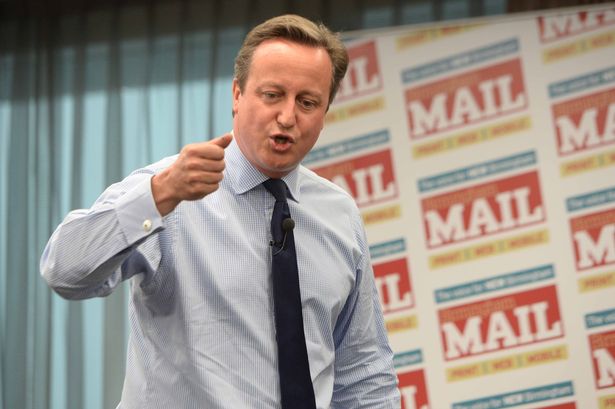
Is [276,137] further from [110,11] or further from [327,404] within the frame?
[110,11]

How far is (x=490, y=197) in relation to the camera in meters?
3.54

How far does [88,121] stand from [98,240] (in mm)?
3196

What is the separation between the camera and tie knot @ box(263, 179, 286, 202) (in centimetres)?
161

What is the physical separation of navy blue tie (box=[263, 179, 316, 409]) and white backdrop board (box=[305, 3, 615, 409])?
2.05 meters

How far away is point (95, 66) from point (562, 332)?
2.59m

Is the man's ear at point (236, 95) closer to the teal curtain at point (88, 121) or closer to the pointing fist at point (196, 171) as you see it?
the pointing fist at point (196, 171)

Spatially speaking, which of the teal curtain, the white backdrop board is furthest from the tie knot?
the teal curtain

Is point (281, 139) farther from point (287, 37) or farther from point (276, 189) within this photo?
point (287, 37)

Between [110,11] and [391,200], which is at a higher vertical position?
[110,11]

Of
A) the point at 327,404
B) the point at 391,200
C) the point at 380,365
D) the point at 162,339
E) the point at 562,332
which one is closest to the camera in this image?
the point at 162,339

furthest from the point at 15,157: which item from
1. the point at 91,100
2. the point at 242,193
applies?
the point at 242,193

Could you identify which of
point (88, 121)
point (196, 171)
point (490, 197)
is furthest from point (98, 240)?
point (88, 121)

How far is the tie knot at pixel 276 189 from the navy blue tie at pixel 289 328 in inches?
2.4

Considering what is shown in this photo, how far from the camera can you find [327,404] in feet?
5.18
